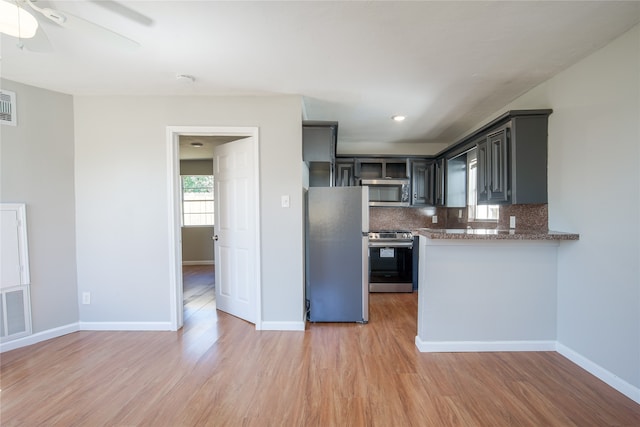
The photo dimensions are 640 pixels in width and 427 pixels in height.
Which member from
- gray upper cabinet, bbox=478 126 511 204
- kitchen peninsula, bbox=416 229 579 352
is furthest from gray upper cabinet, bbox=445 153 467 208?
kitchen peninsula, bbox=416 229 579 352

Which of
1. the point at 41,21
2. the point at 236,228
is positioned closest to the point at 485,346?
the point at 236,228

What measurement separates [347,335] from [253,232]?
4.57ft

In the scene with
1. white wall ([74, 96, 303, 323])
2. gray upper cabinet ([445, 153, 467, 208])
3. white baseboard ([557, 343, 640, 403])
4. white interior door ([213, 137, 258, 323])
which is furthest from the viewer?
gray upper cabinet ([445, 153, 467, 208])

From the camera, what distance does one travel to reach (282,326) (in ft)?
8.92

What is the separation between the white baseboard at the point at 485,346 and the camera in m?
2.28

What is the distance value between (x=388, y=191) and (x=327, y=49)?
9.09 feet

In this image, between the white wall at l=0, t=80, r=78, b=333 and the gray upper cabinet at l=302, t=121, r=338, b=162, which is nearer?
the white wall at l=0, t=80, r=78, b=333

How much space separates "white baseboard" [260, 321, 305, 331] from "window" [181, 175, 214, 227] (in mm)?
3976

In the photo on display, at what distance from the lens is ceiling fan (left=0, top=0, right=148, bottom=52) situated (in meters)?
1.27

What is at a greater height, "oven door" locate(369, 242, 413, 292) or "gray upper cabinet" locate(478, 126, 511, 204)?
"gray upper cabinet" locate(478, 126, 511, 204)

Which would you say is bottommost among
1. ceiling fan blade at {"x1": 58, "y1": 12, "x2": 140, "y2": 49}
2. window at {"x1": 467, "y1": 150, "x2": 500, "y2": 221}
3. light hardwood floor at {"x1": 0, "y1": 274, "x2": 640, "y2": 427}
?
light hardwood floor at {"x1": 0, "y1": 274, "x2": 640, "y2": 427}

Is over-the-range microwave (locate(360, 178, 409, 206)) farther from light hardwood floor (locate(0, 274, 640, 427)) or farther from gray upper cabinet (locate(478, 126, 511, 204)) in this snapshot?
light hardwood floor (locate(0, 274, 640, 427))

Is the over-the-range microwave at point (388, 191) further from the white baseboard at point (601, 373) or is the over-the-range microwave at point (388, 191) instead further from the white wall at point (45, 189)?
the white wall at point (45, 189)

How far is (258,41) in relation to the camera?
71.7 inches
